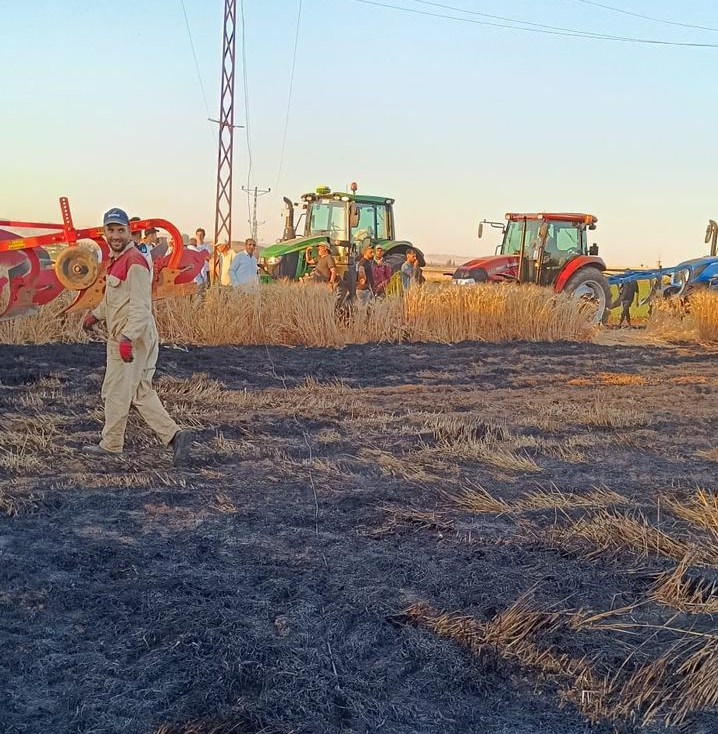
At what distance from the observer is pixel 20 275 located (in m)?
9.19

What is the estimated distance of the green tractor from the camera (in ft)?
52.1

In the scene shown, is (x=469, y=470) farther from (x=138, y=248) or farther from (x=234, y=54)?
(x=234, y=54)

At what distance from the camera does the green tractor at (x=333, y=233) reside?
625 inches

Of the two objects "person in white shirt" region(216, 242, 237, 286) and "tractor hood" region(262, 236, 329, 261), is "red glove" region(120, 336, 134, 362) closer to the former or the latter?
"person in white shirt" region(216, 242, 237, 286)

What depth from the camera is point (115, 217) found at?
16.4 ft

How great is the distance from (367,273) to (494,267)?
13.2 ft

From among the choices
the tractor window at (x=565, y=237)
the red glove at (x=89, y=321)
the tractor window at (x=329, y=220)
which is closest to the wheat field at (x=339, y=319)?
the tractor window at (x=565, y=237)

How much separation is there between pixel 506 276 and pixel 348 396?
31.5 feet

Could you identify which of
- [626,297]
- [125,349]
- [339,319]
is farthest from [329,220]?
[125,349]

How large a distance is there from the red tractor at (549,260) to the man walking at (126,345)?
1171cm

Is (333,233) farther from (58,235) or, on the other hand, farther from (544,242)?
(58,235)

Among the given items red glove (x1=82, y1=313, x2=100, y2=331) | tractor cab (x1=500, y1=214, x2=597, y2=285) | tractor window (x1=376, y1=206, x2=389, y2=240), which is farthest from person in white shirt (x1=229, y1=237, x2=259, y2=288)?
red glove (x1=82, y1=313, x2=100, y2=331)

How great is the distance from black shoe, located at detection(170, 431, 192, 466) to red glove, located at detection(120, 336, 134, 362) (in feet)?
2.04

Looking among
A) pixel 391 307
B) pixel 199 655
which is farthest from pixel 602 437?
pixel 391 307
